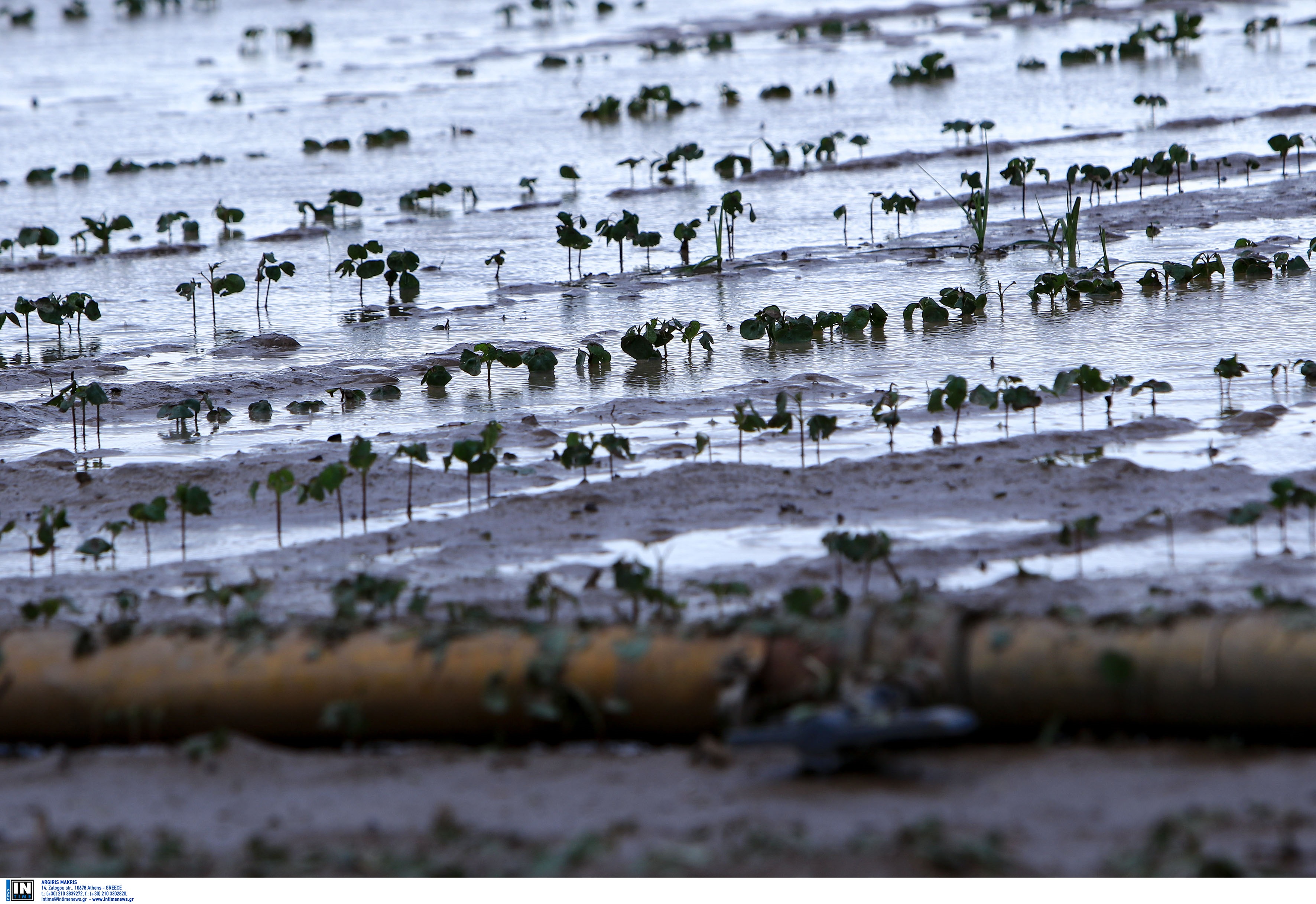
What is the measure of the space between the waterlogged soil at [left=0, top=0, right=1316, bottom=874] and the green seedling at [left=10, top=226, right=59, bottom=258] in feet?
0.56

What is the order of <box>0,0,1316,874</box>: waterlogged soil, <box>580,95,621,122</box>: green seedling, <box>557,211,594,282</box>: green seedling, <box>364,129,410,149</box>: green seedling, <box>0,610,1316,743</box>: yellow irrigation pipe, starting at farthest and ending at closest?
<box>580,95,621,122</box>: green seedling → <box>364,129,410,149</box>: green seedling → <box>557,211,594,282</box>: green seedling → <box>0,610,1316,743</box>: yellow irrigation pipe → <box>0,0,1316,874</box>: waterlogged soil

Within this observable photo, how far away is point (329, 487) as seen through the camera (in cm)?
501

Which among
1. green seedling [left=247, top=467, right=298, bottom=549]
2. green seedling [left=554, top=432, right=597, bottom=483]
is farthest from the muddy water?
green seedling [left=247, top=467, right=298, bottom=549]

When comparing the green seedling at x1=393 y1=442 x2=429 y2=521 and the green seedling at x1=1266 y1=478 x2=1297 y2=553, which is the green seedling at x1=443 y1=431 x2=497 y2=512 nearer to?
the green seedling at x1=393 y1=442 x2=429 y2=521

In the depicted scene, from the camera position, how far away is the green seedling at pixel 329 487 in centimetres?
500

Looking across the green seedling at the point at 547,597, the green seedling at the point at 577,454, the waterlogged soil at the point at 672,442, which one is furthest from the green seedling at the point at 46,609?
the green seedling at the point at 577,454

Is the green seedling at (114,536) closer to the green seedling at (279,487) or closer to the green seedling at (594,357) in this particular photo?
the green seedling at (279,487)

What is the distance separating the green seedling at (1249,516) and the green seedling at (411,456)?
2554mm

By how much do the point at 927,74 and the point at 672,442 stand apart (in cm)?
1103

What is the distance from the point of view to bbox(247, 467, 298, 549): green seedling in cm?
505

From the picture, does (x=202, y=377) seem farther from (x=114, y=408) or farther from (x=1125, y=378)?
(x=1125, y=378)

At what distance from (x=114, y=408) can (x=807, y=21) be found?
59.1ft

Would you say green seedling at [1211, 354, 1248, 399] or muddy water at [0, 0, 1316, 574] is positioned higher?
muddy water at [0, 0, 1316, 574]

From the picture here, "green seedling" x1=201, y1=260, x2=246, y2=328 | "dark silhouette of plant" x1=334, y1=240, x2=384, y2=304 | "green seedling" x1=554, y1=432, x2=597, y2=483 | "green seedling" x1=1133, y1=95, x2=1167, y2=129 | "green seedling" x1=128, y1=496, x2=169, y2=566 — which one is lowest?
"green seedling" x1=128, y1=496, x2=169, y2=566
